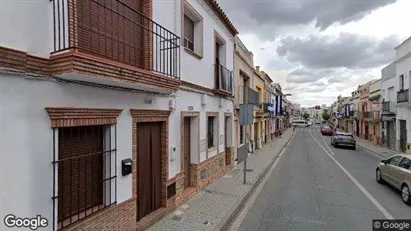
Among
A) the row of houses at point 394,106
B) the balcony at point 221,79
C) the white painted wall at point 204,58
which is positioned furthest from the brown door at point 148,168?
the row of houses at point 394,106

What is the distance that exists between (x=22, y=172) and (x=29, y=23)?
71.8 inches

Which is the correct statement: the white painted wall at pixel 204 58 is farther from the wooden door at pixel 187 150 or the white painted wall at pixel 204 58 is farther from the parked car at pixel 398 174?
the parked car at pixel 398 174

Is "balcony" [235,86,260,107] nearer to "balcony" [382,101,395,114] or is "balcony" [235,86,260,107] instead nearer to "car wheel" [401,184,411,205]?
"car wheel" [401,184,411,205]

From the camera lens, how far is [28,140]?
3627 millimetres

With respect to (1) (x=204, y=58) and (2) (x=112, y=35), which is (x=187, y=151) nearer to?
(1) (x=204, y=58)

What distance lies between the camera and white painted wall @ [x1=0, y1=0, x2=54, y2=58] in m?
3.37

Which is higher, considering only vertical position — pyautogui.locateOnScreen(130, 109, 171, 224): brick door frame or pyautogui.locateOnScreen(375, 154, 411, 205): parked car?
pyautogui.locateOnScreen(130, 109, 171, 224): brick door frame

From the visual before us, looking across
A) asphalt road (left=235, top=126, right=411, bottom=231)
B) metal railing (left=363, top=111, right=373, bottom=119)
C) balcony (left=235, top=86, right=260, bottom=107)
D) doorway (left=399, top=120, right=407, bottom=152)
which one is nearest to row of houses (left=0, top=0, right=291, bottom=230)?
asphalt road (left=235, top=126, right=411, bottom=231)

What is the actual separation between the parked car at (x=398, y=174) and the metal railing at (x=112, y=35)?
7532 millimetres

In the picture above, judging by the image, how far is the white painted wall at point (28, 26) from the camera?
3369mm

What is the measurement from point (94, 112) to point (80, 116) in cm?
30

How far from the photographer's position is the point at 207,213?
7.20 meters

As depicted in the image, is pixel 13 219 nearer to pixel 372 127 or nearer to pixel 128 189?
pixel 128 189

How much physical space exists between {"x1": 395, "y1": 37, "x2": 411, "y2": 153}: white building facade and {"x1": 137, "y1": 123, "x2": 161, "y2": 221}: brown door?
64.5 feet
